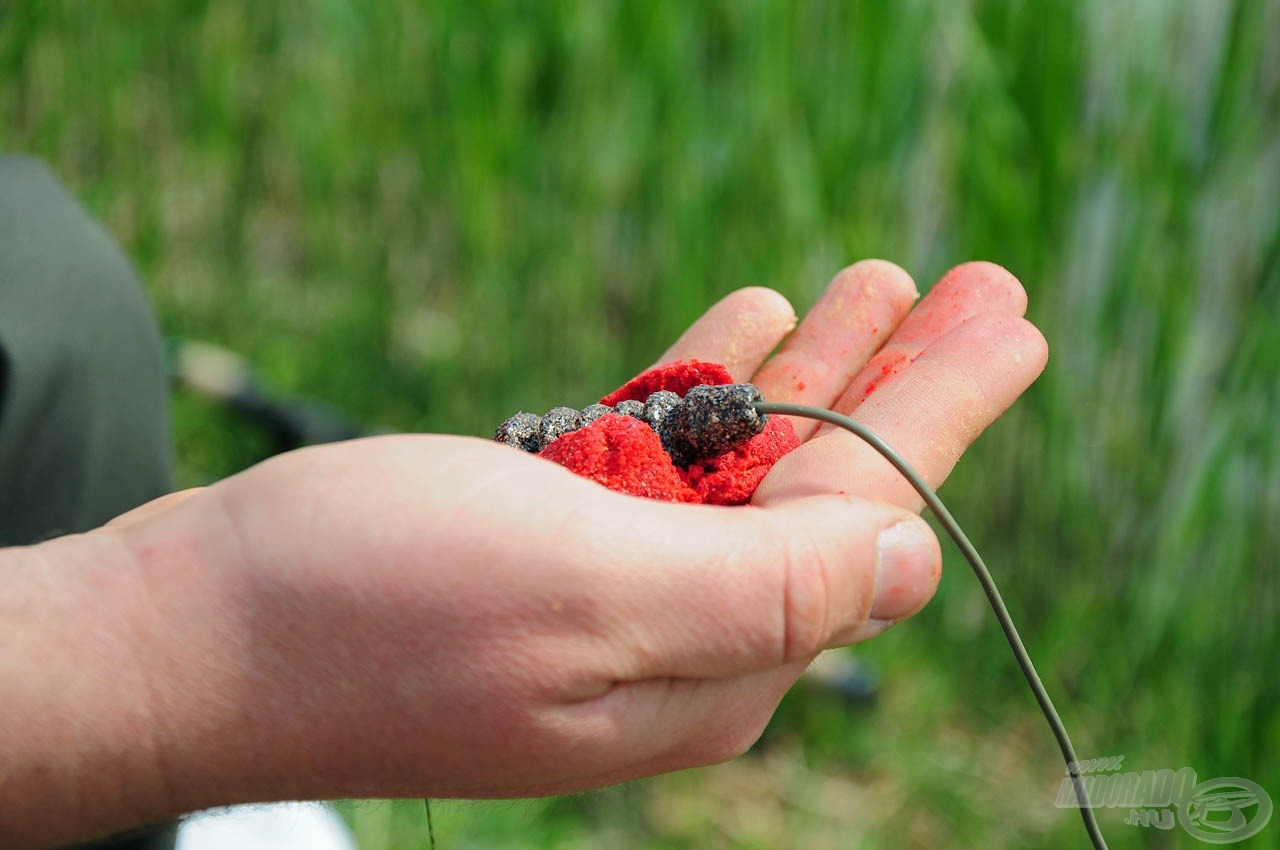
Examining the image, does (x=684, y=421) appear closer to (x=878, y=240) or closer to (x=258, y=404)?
(x=878, y=240)

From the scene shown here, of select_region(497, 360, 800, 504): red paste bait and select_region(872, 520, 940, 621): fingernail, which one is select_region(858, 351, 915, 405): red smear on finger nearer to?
select_region(497, 360, 800, 504): red paste bait

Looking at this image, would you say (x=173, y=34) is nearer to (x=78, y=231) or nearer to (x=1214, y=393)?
(x=78, y=231)

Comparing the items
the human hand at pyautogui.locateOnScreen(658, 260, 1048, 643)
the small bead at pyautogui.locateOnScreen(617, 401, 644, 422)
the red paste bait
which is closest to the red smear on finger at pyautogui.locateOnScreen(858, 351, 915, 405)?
the human hand at pyautogui.locateOnScreen(658, 260, 1048, 643)

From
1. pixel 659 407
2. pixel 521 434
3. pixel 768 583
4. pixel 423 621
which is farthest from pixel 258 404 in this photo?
pixel 768 583

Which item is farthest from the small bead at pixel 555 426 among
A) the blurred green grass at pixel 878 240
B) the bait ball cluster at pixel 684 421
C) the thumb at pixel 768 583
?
the blurred green grass at pixel 878 240

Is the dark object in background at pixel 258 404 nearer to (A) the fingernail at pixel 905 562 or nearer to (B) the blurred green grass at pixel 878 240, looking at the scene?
(B) the blurred green grass at pixel 878 240

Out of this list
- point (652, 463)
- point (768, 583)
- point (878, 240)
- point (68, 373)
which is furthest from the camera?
point (878, 240)

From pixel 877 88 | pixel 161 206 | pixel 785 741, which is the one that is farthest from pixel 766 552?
pixel 161 206
